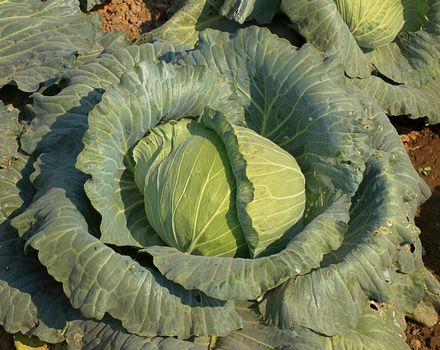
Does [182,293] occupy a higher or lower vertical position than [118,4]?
lower

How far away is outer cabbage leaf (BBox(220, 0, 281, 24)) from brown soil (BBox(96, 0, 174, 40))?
941mm

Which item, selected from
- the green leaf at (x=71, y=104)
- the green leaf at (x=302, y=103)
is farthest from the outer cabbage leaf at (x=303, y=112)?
the green leaf at (x=71, y=104)

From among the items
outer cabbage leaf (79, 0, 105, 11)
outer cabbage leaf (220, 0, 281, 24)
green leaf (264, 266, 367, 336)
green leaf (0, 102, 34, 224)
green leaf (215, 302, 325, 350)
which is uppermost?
outer cabbage leaf (220, 0, 281, 24)

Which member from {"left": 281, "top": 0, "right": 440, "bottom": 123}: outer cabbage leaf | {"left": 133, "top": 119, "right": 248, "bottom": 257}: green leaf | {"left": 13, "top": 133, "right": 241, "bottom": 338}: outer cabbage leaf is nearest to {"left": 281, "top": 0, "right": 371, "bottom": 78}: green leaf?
Answer: {"left": 281, "top": 0, "right": 440, "bottom": 123}: outer cabbage leaf

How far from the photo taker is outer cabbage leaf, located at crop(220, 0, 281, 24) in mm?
4605

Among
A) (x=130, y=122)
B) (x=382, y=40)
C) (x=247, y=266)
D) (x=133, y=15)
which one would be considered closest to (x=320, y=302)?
(x=247, y=266)

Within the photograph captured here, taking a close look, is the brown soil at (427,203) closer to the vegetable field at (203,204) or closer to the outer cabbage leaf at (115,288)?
the vegetable field at (203,204)

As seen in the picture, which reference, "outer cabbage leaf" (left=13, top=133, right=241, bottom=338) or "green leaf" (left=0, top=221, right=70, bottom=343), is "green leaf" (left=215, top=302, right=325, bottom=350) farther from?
"green leaf" (left=0, top=221, right=70, bottom=343)

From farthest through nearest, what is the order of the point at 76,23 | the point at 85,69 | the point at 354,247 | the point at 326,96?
1. the point at 76,23
2. the point at 85,69
3. the point at 326,96
4. the point at 354,247

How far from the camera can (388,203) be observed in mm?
3254

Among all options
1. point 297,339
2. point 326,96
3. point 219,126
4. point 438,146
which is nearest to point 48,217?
point 219,126

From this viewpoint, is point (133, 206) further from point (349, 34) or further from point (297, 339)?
point (349, 34)

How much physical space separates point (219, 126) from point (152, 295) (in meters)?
0.90

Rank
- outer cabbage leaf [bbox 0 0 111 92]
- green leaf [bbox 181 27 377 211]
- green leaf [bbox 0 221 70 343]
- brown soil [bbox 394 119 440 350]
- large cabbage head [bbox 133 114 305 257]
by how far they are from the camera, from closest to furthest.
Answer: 1. large cabbage head [bbox 133 114 305 257]
2. green leaf [bbox 0 221 70 343]
3. green leaf [bbox 181 27 377 211]
4. outer cabbage leaf [bbox 0 0 111 92]
5. brown soil [bbox 394 119 440 350]
